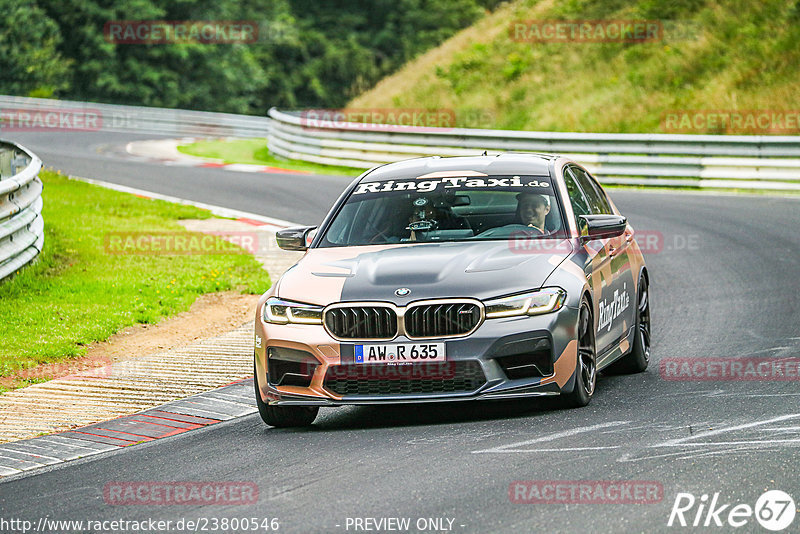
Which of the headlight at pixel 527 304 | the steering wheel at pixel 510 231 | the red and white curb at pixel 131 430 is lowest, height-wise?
the red and white curb at pixel 131 430

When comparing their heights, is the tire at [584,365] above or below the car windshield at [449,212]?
below

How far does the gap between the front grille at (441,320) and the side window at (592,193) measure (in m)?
2.40

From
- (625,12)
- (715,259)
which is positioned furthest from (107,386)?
(625,12)

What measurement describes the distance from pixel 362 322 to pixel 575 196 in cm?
239

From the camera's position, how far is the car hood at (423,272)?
7.42 metres

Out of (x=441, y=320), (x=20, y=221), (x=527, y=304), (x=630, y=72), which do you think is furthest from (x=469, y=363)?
(x=630, y=72)

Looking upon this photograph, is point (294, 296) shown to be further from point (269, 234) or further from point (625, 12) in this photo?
point (625, 12)

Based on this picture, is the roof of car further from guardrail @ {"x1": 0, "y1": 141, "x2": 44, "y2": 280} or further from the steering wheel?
guardrail @ {"x1": 0, "y1": 141, "x2": 44, "y2": 280}

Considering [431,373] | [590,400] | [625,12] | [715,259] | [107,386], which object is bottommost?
[625,12]

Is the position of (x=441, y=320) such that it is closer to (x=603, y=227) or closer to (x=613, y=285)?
(x=603, y=227)

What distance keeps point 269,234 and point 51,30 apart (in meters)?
40.6

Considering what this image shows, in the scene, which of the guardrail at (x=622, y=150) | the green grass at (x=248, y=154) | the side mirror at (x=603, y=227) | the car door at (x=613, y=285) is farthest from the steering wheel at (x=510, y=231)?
the green grass at (x=248, y=154)

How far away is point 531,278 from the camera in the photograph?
753cm

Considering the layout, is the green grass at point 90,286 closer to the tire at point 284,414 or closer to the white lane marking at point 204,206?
the white lane marking at point 204,206
